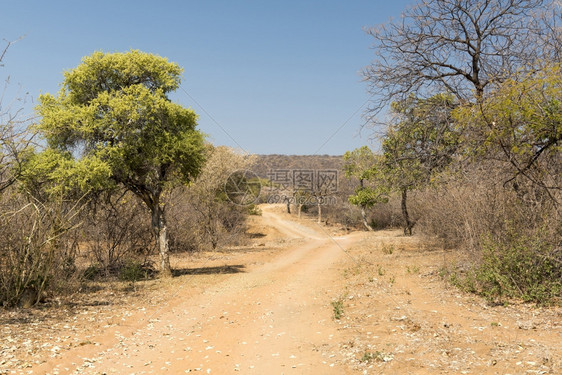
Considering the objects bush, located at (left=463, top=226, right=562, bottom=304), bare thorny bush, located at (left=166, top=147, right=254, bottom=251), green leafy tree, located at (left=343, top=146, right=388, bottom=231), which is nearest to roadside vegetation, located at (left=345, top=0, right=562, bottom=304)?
bush, located at (left=463, top=226, right=562, bottom=304)

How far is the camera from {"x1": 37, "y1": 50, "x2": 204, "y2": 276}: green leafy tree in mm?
11828

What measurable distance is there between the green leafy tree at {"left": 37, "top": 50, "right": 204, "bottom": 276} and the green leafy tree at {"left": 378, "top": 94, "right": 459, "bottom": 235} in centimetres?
675

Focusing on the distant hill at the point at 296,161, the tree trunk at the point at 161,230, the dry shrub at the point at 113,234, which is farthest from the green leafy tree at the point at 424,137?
the distant hill at the point at 296,161

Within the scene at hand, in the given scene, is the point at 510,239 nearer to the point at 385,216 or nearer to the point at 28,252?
the point at 28,252

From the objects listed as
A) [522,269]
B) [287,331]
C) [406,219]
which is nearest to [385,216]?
[406,219]

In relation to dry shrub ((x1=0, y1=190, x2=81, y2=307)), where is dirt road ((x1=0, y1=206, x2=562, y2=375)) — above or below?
below

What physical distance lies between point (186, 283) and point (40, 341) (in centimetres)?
620

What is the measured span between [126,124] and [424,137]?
941 cm

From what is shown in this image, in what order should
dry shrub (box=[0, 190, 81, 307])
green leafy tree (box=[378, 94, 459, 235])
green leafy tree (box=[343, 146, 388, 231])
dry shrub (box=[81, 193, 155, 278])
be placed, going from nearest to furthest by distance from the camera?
dry shrub (box=[0, 190, 81, 307]) < green leafy tree (box=[378, 94, 459, 235]) < dry shrub (box=[81, 193, 155, 278]) < green leafy tree (box=[343, 146, 388, 231])

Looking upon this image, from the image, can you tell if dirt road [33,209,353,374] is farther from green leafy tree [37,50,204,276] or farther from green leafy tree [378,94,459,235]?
green leafy tree [378,94,459,235]

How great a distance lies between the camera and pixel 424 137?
1360 cm

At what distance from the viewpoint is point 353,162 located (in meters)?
41.8

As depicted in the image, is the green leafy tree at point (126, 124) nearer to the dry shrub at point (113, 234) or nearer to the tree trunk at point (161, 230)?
the tree trunk at point (161, 230)

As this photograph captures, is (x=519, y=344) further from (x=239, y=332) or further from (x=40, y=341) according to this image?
(x=40, y=341)
